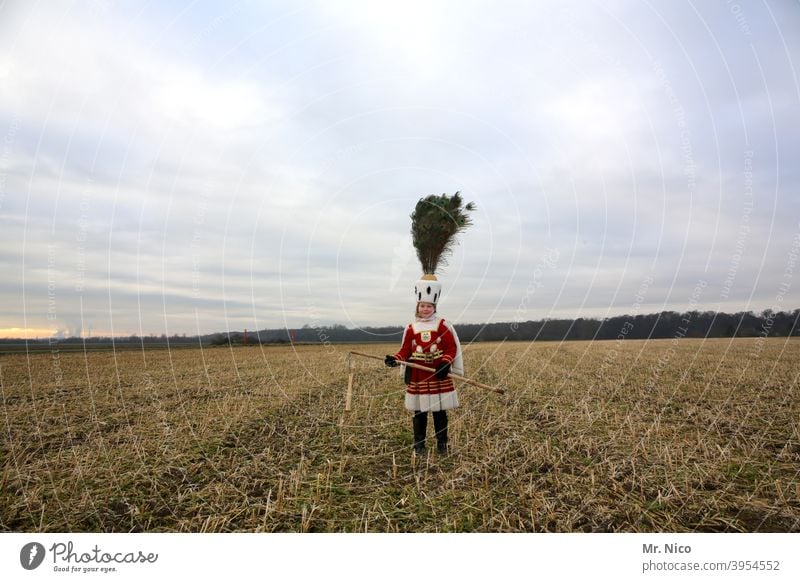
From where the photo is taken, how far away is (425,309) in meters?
6.12

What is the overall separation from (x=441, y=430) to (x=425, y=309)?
1658mm

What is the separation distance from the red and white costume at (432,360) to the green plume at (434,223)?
1688 mm

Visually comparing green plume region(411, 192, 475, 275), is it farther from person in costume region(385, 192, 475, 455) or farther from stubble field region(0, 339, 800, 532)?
stubble field region(0, 339, 800, 532)

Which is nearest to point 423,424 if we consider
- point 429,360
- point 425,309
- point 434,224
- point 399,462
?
point 399,462

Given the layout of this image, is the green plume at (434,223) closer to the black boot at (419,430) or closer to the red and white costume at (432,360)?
the red and white costume at (432,360)

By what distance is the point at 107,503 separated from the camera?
4703 millimetres

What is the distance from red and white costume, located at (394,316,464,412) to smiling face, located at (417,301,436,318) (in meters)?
0.09

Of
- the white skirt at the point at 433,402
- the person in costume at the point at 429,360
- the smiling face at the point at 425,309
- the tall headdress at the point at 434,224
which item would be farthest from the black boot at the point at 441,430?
the tall headdress at the point at 434,224

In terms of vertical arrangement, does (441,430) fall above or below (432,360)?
below

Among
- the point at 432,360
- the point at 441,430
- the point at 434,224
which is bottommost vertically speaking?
the point at 441,430

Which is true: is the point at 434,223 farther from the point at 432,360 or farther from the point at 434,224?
the point at 432,360

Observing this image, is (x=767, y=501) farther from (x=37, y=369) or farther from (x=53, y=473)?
(x=37, y=369)

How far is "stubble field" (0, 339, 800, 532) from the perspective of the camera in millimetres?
4449
